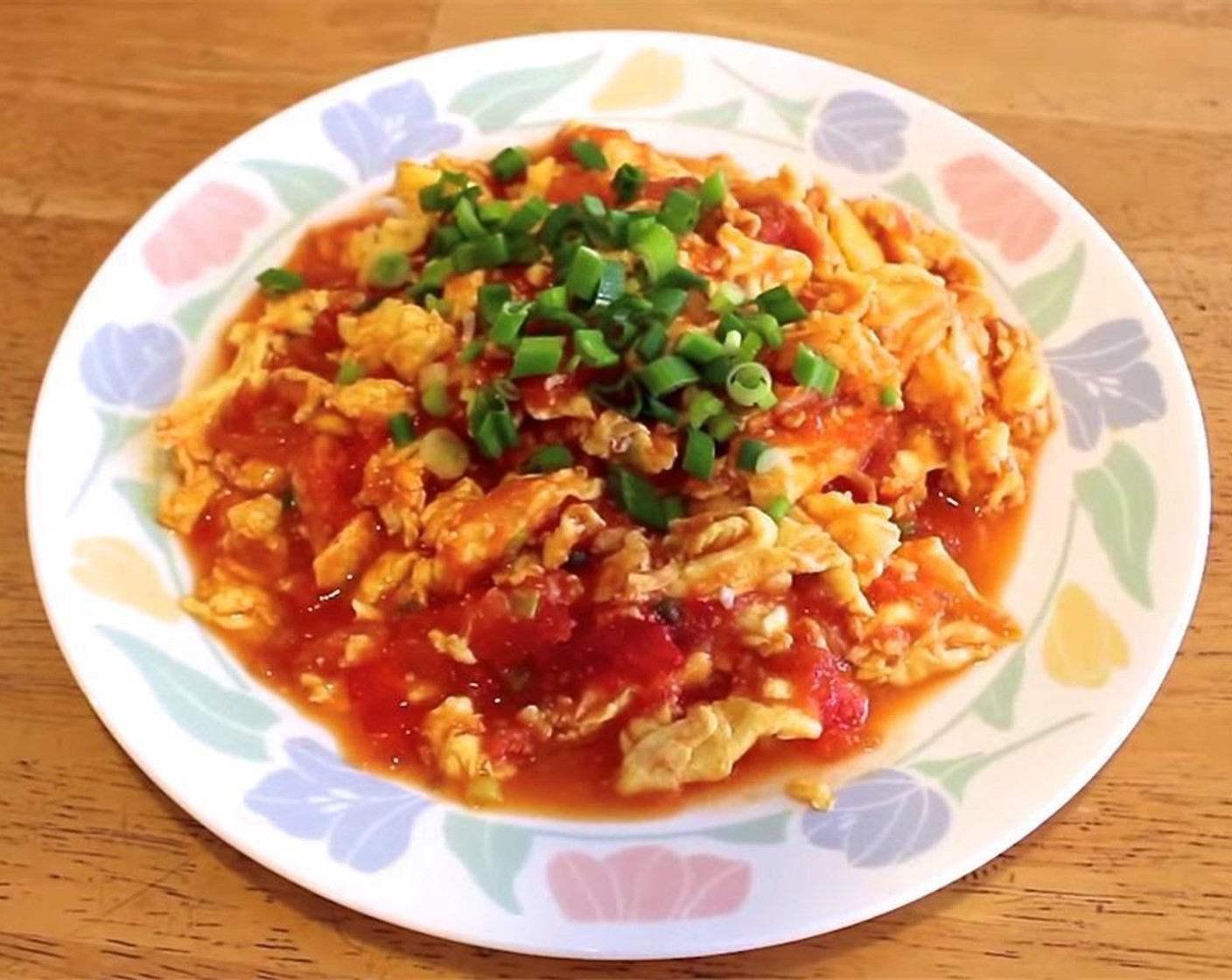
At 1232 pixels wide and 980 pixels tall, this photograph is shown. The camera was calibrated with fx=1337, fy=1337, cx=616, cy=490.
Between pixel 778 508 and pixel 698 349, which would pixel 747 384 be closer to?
pixel 698 349

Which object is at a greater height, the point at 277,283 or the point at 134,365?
the point at 277,283

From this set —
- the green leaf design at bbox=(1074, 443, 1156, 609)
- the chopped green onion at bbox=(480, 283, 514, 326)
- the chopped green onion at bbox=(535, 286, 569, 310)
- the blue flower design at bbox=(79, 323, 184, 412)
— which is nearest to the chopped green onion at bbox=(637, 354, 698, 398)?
the chopped green onion at bbox=(535, 286, 569, 310)

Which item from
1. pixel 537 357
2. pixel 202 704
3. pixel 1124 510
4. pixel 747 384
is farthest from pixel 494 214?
pixel 1124 510

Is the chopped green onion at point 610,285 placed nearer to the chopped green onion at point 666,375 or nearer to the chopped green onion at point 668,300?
the chopped green onion at point 668,300

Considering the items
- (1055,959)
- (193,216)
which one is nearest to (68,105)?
(193,216)

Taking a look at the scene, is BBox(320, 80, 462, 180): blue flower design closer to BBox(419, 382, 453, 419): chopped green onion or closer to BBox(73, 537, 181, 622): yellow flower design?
BBox(419, 382, 453, 419): chopped green onion

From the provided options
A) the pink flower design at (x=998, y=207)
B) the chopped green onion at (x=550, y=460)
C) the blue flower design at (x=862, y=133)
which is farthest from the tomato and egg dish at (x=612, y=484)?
the blue flower design at (x=862, y=133)
